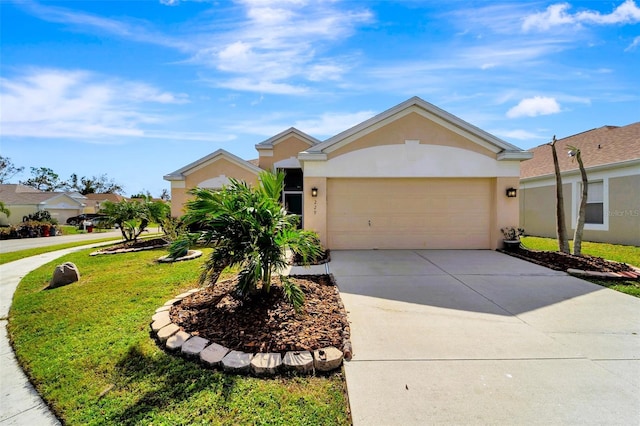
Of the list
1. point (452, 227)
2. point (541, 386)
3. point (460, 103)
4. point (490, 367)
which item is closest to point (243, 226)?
point (490, 367)

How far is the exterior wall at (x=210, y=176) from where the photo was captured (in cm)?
1634

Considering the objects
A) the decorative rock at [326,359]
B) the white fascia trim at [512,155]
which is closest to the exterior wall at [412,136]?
the white fascia trim at [512,155]

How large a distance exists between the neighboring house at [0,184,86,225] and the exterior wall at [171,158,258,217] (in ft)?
86.6

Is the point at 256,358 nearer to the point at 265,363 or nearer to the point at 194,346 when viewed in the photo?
the point at 265,363

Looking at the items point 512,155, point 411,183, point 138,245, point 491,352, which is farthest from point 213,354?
point 138,245

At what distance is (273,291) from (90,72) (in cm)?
947

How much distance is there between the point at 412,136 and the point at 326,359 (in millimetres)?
8283

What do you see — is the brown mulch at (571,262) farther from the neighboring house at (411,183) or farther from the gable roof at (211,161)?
the gable roof at (211,161)

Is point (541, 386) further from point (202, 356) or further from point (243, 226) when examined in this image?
point (243, 226)


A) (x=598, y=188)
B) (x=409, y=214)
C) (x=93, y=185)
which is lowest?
(x=409, y=214)

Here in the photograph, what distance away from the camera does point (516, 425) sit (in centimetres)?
229

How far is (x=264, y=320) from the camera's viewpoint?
3.93 meters

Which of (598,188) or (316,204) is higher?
(598,188)

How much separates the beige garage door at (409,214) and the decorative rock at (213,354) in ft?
22.3
